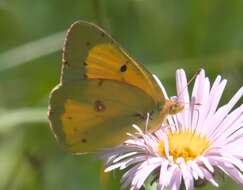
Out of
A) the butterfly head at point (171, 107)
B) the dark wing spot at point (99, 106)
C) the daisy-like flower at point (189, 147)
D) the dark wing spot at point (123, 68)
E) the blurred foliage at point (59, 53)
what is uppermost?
the blurred foliage at point (59, 53)

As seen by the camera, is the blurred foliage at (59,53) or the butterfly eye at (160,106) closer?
the butterfly eye at (160,106)

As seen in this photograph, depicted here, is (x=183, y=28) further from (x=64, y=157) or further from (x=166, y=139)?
(x=166, y=139)

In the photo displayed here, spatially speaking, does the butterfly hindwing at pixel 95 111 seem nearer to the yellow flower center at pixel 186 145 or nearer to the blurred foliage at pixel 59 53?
the yellow flower center at pixel 186 145

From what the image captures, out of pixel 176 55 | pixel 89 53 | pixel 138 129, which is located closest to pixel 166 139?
pixel 138 129

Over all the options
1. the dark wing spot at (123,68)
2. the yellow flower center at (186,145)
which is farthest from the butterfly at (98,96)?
the yellow flower center at (186,145)

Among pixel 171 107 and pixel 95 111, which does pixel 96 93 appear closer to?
pixel 95 111
